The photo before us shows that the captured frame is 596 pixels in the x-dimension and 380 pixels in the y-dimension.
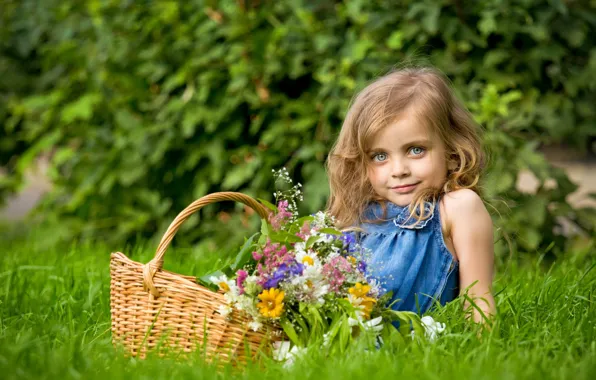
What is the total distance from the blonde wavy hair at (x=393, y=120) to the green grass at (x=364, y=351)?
0.44m

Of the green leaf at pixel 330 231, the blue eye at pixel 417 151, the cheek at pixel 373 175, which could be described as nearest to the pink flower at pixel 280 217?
the green leaf at pixel 330 231

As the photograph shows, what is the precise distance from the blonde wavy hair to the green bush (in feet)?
1.84

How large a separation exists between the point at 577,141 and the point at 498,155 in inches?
18.6

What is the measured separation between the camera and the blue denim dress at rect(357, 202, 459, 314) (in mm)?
2627

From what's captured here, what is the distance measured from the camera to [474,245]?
2.57 meters

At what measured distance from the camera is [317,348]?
88.4 inches

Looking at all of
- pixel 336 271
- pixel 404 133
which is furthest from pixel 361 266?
pixel 404 133

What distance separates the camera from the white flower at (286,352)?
88.4 inches

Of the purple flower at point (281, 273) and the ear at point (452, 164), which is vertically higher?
the ear at point (452, 164)

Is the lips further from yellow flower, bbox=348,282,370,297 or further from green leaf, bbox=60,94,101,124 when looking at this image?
green leaf, bbox=60,94,101,124

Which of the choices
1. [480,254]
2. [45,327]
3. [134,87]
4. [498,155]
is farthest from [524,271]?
[134,87]

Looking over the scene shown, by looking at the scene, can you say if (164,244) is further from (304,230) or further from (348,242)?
A: (348,242)

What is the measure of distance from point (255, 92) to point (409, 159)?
1753 mm

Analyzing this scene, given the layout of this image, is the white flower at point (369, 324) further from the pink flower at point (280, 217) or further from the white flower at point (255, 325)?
the pink flower at point (280, 217)
